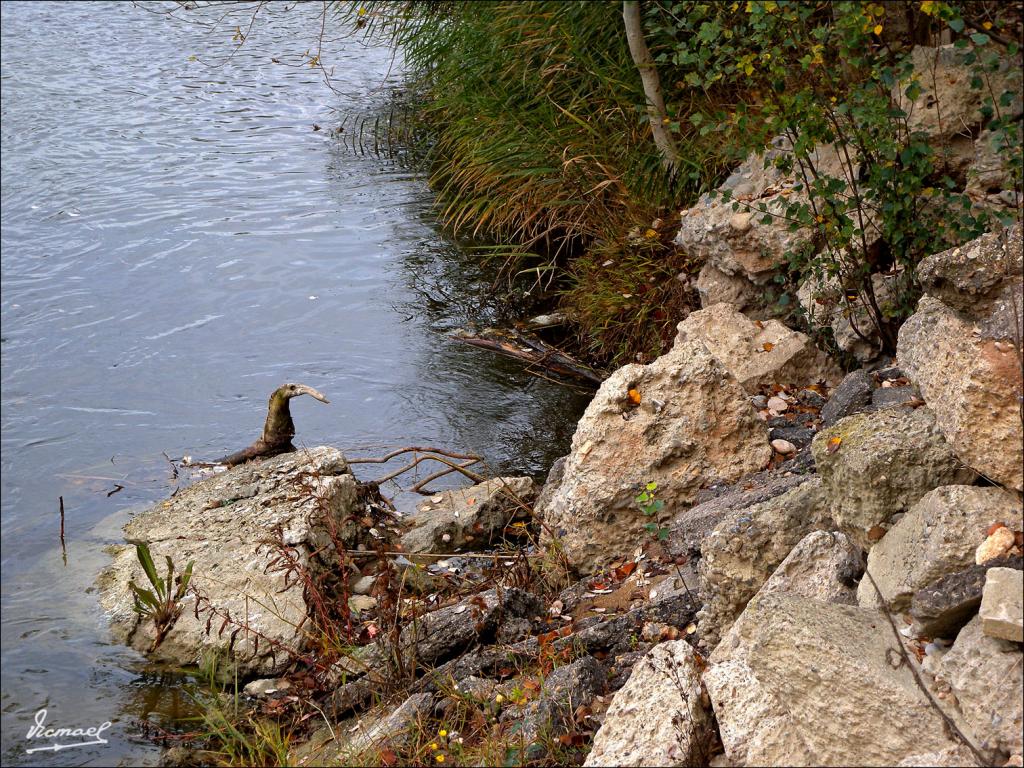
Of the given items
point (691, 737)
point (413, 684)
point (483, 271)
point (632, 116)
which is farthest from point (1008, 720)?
point (483, 271)

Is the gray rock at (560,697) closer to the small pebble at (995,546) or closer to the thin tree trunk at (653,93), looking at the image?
the small pebble at (995,546)

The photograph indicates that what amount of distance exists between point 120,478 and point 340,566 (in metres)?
1.86

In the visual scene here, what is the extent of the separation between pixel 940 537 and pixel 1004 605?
36cm

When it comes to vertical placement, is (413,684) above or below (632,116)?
below

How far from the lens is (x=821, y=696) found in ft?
7.03

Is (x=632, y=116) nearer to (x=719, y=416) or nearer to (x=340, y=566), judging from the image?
(x=719, y=416)

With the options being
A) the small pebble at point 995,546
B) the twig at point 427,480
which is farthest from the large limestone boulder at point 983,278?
the twig at point 427,480

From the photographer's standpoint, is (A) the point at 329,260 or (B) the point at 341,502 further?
(A) the point at 329,260

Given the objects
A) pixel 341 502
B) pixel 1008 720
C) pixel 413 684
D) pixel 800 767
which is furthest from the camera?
pixel 341 502

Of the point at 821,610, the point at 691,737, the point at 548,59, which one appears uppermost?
the point at 548,59

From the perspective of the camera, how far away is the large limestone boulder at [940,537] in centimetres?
227

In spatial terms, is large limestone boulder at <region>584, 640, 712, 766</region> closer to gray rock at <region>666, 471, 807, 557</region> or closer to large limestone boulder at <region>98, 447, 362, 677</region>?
gray rock at <region>666, 471, 807, 557</region>

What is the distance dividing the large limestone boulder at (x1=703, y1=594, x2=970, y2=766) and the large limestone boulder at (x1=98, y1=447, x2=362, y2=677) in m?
2.05

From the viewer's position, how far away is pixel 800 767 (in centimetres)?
209
